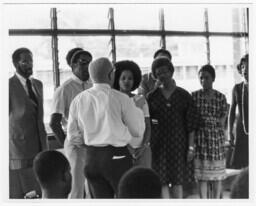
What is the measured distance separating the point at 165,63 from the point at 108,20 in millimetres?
632

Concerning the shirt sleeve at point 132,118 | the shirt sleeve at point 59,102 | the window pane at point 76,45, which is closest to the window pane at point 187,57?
the shirt sleeve at point 132,118

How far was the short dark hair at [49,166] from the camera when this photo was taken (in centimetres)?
378

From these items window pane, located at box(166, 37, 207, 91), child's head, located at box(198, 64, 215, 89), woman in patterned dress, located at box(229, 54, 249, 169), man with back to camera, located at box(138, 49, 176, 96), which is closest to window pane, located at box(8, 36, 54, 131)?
man with back to camera, located at box(138, 49, 176, 96)

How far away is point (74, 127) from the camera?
3.93 meters

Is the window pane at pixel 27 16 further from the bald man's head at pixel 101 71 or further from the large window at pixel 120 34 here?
the bald man's head at pixel 101 71

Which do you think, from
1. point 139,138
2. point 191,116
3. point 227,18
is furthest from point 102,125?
point 227,18

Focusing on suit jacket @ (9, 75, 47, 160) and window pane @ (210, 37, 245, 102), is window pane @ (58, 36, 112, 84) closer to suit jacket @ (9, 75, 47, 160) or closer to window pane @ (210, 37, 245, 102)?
suit jacket @ (9, 75, 47, 160)

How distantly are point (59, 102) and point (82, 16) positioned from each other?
0.78 meters

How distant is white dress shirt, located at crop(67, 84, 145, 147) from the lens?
3859mm

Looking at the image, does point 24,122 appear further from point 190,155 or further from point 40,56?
point 190,155
